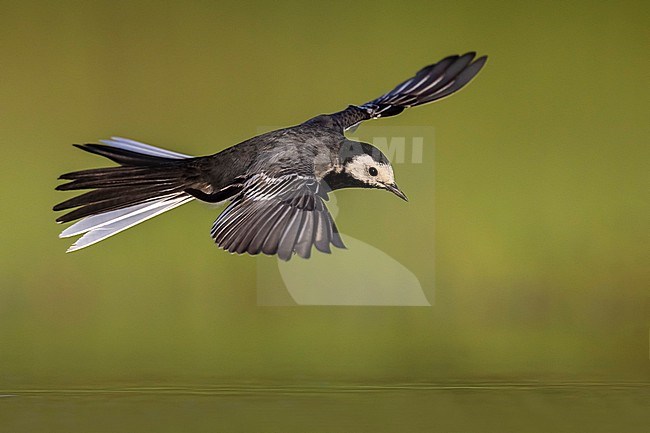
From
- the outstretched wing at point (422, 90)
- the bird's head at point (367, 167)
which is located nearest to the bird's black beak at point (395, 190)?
the bird's head at point (367, 167)

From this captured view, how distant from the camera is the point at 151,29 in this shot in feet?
6.98

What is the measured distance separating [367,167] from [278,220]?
1.15 feet

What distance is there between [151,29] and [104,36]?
11cm

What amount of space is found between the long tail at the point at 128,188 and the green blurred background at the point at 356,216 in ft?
0.32

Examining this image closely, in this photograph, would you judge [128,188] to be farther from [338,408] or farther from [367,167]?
[338,408]

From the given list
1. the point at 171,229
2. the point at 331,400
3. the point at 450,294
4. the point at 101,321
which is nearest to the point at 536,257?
the point at 450,294

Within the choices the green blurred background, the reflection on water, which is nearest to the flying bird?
the green blurred background

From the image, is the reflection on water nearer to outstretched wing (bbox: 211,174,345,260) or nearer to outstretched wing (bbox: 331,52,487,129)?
outstretched wing (bbox: 211,174,345,260)

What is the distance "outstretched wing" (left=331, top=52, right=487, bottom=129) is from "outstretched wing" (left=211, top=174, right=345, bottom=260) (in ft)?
0.76

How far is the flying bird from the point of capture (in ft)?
5.66

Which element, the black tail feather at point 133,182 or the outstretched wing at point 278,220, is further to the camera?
the black tail feather at point 133,182

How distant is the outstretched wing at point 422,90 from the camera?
1800mm

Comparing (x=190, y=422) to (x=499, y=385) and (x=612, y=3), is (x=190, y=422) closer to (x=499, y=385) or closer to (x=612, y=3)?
(x=499, y=385)

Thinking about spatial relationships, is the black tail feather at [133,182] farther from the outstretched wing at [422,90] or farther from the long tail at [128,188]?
the outstretched wing at [422,90]
